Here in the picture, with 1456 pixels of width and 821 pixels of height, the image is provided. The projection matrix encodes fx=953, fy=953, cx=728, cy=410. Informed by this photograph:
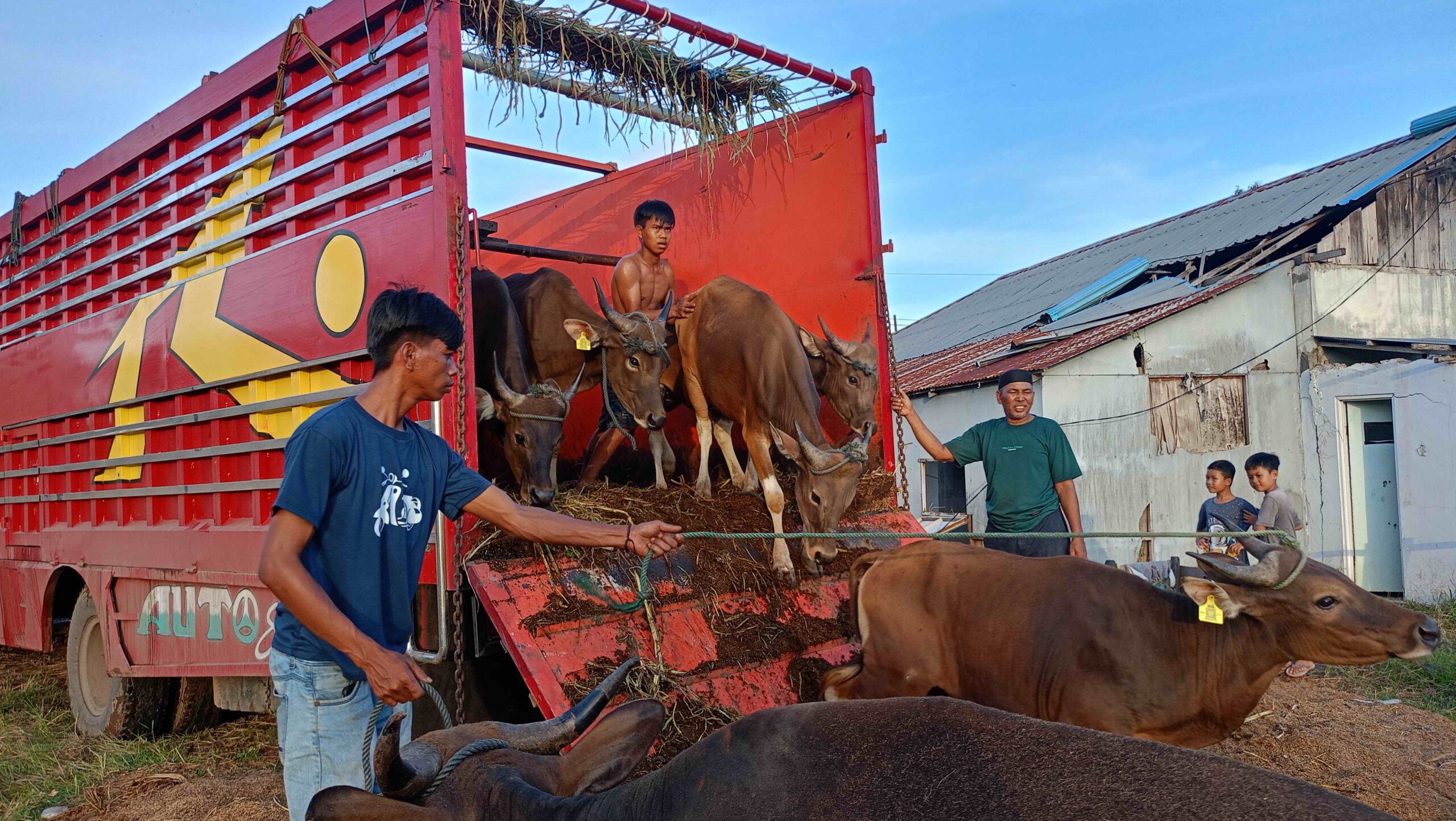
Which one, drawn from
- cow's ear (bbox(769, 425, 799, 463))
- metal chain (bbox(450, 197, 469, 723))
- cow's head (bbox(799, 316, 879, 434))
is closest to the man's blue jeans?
metal chain (bbox(450, 197, 469, 723))

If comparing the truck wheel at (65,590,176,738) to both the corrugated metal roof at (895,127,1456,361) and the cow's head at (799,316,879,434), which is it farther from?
the corrugated metal roof at (895,127,1456,361)

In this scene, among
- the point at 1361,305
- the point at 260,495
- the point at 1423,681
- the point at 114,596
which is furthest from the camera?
the point at 1361,305

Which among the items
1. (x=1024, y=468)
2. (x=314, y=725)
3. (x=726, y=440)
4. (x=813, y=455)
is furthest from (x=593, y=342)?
(x=314, y=725)

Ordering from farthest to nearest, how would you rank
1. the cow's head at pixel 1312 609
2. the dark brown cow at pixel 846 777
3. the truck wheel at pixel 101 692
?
the truck wheel at pixel 101 692
the cow's head at pixel 1312 609
the dark brown cow at pixel 846 777

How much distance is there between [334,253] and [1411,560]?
12417 mm

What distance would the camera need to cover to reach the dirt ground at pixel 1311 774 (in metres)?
4.63

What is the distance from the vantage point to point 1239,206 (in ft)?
57.4

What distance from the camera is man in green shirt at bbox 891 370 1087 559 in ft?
17.1

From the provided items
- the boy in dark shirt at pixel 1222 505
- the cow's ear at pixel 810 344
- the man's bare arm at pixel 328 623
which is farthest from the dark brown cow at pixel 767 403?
the boy in dark shirt at pixel 1222 505

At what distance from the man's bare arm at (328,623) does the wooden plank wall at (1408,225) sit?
50.3 ft

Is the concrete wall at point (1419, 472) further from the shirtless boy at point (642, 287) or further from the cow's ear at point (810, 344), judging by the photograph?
the shirtless boy at point (642, 287)

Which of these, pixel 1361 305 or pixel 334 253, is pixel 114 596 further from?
pixel 1361 305

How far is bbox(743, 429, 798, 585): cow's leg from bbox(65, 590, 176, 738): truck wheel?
4.11 m

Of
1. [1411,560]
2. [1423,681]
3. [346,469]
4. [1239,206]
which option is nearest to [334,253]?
[346,469]
